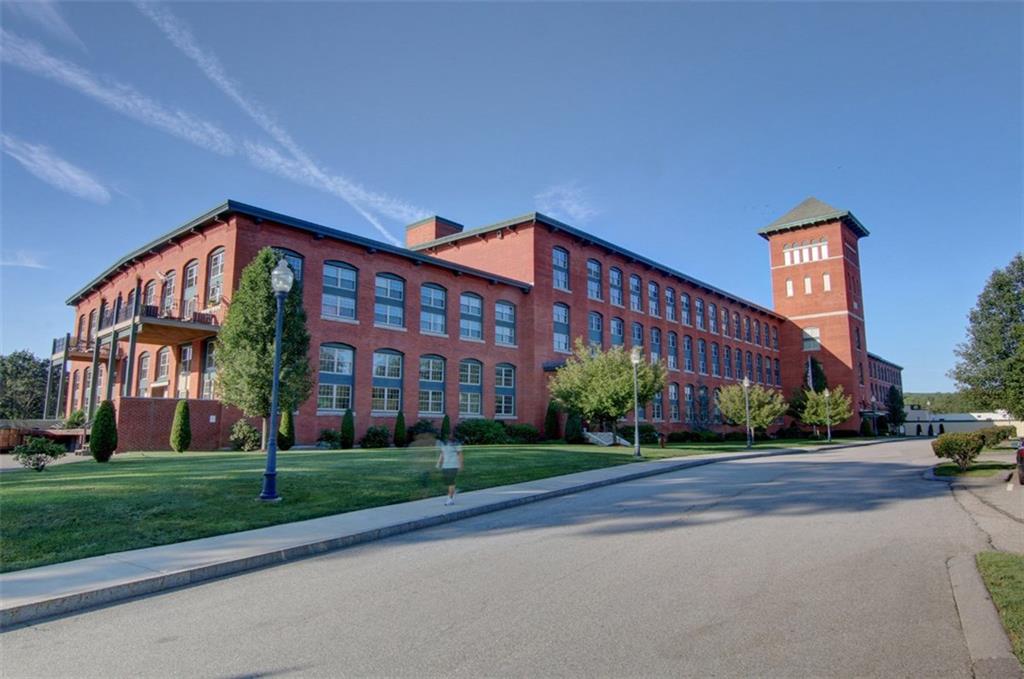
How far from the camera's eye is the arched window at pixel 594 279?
46.8m

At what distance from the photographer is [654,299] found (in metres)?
54.2

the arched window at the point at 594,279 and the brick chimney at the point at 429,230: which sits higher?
the brick chimney at the point at 429,230

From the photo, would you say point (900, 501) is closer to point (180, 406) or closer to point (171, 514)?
point (171, 514)

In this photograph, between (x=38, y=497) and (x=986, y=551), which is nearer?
(x=986, y=551)

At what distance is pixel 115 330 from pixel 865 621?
33387 mm

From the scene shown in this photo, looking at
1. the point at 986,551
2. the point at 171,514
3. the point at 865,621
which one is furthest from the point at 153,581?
the point at 986,551

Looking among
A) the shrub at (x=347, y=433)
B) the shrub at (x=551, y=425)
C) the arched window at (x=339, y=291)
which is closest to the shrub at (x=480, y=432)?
the shrub at (x=551, y=425)

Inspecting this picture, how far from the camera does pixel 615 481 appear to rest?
53.8 ft

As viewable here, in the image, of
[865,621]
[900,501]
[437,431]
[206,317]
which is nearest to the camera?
[865,621]

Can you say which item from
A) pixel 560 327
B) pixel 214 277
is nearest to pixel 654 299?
pixel 560 327

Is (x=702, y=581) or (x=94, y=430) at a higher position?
(x=94, y=430)

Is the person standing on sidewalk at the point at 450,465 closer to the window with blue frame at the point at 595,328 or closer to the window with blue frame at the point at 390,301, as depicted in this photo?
the window with blue frame at the point at 390,301

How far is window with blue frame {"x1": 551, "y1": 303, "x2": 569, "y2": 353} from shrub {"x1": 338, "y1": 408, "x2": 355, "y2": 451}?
16650 mm

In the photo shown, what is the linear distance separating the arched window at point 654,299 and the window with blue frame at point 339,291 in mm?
27886
